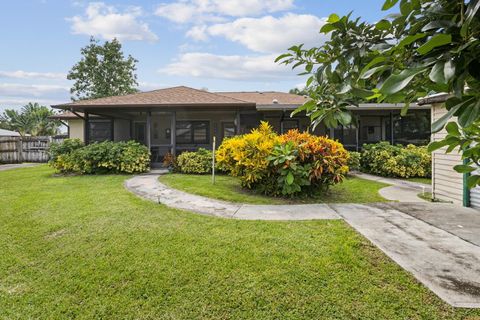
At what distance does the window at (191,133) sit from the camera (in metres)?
14.9

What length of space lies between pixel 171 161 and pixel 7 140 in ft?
42.3

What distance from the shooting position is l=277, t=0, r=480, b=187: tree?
0.74m

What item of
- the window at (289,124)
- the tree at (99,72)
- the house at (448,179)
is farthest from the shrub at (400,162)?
the tree at (99,72)

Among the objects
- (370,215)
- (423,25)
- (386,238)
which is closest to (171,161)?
(370,215)

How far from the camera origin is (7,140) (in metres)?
17.0

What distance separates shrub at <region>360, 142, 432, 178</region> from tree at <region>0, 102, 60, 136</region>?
2805 centimetres

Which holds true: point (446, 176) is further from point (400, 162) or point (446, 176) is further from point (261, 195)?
point (261, 195)

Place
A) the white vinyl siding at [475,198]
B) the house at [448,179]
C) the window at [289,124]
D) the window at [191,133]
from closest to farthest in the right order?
the white vinyl siding at [475,198] → the house at [448,179] → the window at [289,124] → the window at [191,133]

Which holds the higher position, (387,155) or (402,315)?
(387,155)

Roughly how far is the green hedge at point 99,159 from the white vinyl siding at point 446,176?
9.64m

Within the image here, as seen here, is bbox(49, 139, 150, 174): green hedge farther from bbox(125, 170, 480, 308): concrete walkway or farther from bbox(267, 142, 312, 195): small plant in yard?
bbox(267, 142, 312, 195): small plant in yard

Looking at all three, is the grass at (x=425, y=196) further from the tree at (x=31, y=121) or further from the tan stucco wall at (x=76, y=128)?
the tree at (x=31, y=121)

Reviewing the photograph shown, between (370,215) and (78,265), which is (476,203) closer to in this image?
(370,215)

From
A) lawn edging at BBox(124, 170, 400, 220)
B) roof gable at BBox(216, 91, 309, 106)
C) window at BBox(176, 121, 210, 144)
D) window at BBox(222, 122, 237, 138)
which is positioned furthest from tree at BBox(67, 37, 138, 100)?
lawn edging at BBox(124, 170, 400, 220)
